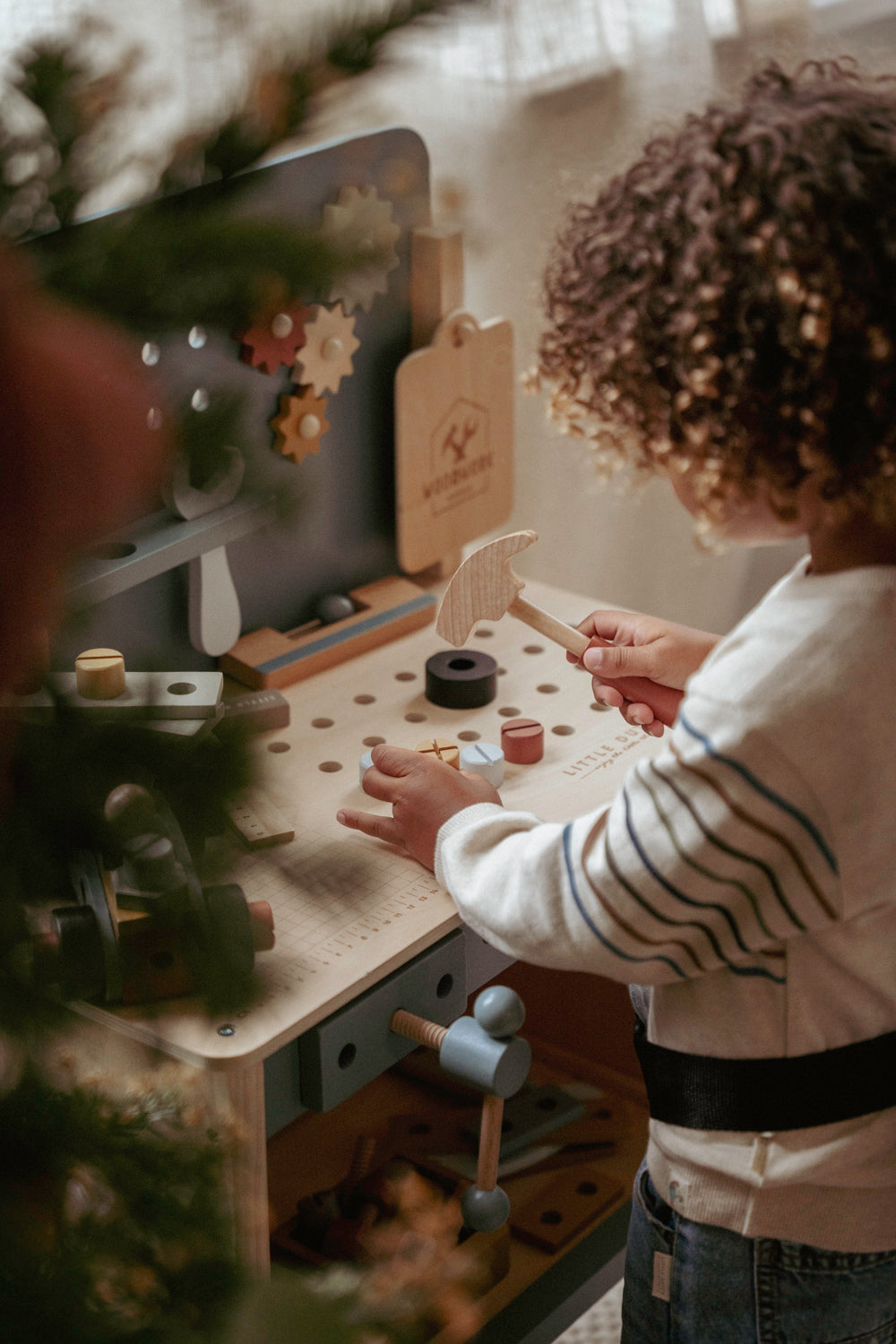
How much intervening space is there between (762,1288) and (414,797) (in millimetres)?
371

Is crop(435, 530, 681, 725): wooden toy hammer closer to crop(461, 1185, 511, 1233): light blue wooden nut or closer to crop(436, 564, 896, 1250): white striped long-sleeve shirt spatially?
crop(436, 564, 896, 1250): white striped long-sleeve shirt

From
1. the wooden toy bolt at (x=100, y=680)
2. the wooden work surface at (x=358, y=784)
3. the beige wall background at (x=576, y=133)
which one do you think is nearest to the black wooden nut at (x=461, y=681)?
the wooden work surface at (x=358, y=784)

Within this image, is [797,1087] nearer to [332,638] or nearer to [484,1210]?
[484,1210]

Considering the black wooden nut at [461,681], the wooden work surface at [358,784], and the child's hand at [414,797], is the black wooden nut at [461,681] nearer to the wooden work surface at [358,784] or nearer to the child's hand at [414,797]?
the wooden work surface at [358,784]

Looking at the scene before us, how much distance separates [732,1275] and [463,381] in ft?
2.88

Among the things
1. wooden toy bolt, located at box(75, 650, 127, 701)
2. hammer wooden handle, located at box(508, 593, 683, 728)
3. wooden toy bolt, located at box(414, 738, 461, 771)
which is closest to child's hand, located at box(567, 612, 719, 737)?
hammer wooden handle, located at box(508, 593, 683, 728)

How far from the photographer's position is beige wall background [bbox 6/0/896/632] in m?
1.56

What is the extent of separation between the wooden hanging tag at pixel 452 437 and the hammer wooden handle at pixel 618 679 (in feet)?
1.20

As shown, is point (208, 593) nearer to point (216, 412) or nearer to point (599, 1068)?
point (599, 1068)

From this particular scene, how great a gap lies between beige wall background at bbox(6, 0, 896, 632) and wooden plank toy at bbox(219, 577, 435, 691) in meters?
0.33

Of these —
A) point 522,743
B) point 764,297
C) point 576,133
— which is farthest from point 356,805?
point 576,133

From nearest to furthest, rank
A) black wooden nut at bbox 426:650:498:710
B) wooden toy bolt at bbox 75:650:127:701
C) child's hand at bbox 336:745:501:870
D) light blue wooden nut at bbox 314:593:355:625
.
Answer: wooden toy bolt at bbox 75:650:127:701 < child's hand at bbox 336:745:501:870 < black wooden nut at bbox 426:650:498:710 < light blue wooden nut at bbox 314:593:355:625

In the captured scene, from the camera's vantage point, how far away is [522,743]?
1.10 metres

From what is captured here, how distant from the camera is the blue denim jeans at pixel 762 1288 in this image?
0.78 m
